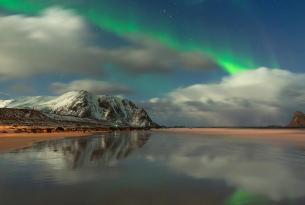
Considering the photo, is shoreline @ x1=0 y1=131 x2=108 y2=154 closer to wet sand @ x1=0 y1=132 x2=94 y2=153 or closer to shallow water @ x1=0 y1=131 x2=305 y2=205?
wet sand @ x1=0 y1=132 x2=94 y2=153

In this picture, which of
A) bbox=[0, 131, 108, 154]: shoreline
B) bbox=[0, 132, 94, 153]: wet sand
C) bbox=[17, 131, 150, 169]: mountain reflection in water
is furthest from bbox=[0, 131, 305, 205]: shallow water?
bbox=[0, 132, 94, 153]: wet sand

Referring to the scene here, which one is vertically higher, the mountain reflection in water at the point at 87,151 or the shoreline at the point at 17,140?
the shoreline at the point at 17,140

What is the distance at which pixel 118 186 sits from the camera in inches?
570

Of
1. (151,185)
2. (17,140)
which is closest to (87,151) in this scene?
(151,185)

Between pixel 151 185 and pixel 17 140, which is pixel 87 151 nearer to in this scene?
pixel 151 185

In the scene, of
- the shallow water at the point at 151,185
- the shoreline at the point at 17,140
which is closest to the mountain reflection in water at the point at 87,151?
the shoreline at the point at 17,140

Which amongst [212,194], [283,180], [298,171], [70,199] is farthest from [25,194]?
[298,171]

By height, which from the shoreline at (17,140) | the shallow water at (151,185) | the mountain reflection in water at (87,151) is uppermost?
the shoreline at (17,140)

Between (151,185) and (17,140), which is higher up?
(17,140)

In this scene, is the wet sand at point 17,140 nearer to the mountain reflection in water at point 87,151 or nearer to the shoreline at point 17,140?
the shoreline at point 17,140

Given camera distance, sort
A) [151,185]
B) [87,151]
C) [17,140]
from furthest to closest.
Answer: [17,140] < [87,151] < [151,185]

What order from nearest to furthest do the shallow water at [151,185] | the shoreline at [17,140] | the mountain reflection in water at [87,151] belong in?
1. the shallow water at [151,185]
2. the mountain reflection in water at [87,151]
3. the shoreline at [17,140]

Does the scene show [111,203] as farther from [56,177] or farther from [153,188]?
[56,177]

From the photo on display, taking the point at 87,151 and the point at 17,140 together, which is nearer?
the point at 87,151
